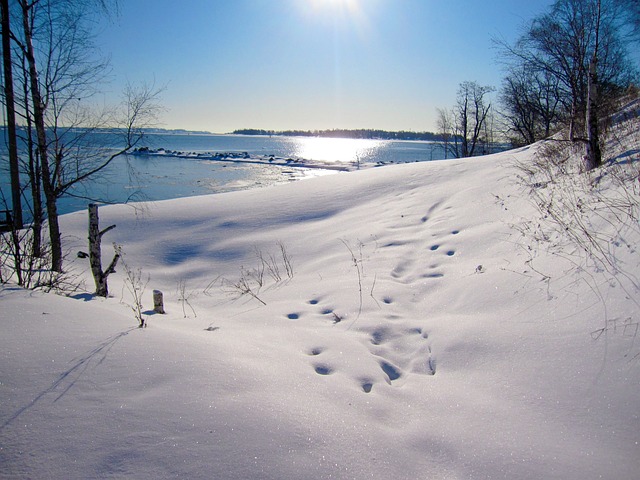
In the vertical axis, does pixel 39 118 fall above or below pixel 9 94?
below

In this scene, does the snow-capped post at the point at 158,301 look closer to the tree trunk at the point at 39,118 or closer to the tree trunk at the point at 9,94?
the tree trunk at the point at 9,94

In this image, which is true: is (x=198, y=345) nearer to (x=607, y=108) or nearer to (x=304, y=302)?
(x=304, y=302)

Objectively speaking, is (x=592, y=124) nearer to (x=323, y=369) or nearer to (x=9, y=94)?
(x=323, y=369)

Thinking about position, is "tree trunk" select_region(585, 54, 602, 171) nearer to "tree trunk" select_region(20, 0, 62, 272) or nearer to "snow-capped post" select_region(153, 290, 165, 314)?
"snow-capped post" select_region(153, 290, 165, 314)

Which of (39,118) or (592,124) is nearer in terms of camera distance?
(592,124)

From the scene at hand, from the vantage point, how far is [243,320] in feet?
14.1

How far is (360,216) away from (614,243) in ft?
20.7

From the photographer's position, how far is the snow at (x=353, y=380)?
1.75m

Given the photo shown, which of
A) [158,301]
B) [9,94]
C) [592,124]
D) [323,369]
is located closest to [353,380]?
[323,369]

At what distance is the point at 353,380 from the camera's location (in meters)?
2.67

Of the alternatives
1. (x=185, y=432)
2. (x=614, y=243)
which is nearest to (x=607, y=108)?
(x=614, y=243)

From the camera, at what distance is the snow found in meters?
1.75

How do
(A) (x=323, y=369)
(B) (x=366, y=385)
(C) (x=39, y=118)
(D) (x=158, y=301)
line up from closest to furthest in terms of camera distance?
(B) (x=366, y=385)
(A) (x=323, y=369)
(D) (x=158, y=301)
(C) (x=39, y=118)

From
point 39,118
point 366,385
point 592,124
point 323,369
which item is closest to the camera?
point 366,385
